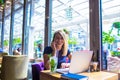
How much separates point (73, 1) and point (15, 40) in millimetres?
3319

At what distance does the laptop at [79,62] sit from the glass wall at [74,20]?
668mm

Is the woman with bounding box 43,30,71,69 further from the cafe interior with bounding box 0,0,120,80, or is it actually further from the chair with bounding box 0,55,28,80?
the chair with bounding box 0,55,28,80

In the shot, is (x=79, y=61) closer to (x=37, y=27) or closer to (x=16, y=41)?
(x=37, y=27)

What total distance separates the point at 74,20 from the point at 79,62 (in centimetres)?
148

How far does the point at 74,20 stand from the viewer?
9.74 ft

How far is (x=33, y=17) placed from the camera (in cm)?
437

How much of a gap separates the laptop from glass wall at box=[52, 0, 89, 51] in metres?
0.67

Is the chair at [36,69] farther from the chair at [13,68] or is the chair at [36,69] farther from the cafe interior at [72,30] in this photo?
the chair at [13,68]

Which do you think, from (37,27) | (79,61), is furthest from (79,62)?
(37,27)

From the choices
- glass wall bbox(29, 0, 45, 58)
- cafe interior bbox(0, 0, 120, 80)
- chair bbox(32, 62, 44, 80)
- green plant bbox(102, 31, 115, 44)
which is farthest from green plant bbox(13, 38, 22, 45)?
green plant bbox(102, 31, 115, 44)

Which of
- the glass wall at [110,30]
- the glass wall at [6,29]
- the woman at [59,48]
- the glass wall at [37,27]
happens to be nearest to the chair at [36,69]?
the woman at [59,48]

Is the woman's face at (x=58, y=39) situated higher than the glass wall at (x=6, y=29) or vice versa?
the glass wall at (x=6, y=29)

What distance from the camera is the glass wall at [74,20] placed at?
2.56 meters

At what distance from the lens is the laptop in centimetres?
158
